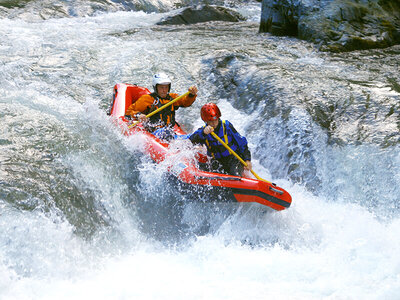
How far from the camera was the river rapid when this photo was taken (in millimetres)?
3863

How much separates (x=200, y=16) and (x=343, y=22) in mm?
4828

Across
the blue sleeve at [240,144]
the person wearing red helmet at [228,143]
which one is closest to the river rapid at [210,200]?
the person wearing red helmet at [228,143]

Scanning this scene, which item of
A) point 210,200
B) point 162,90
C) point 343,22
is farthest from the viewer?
point 343,22

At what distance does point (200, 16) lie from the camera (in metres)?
12.6

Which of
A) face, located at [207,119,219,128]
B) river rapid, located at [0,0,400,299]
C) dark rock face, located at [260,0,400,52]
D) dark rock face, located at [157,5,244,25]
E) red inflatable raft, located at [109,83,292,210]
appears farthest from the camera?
dark rock face, located at [157,5,244,25]

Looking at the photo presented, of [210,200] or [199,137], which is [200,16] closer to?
[199,137]

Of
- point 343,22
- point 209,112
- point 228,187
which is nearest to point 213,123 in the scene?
point 209,112

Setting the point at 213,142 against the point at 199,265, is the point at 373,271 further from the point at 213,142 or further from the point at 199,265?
the point at 213,142

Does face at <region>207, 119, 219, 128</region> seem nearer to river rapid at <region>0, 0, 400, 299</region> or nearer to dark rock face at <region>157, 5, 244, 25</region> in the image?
river rapid at <region>0, 0, 400, 299</region>

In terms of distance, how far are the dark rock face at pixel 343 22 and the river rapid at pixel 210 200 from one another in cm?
66

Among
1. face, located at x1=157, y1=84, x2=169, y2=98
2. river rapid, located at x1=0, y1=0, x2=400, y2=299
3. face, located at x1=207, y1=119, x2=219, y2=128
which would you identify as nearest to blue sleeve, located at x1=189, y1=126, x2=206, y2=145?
face, located at x1=207, y1=119, x2=219, y2=128

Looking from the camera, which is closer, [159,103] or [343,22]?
[159,103]

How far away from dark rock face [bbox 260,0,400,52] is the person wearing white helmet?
397 cm

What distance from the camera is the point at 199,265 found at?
14.2ft
